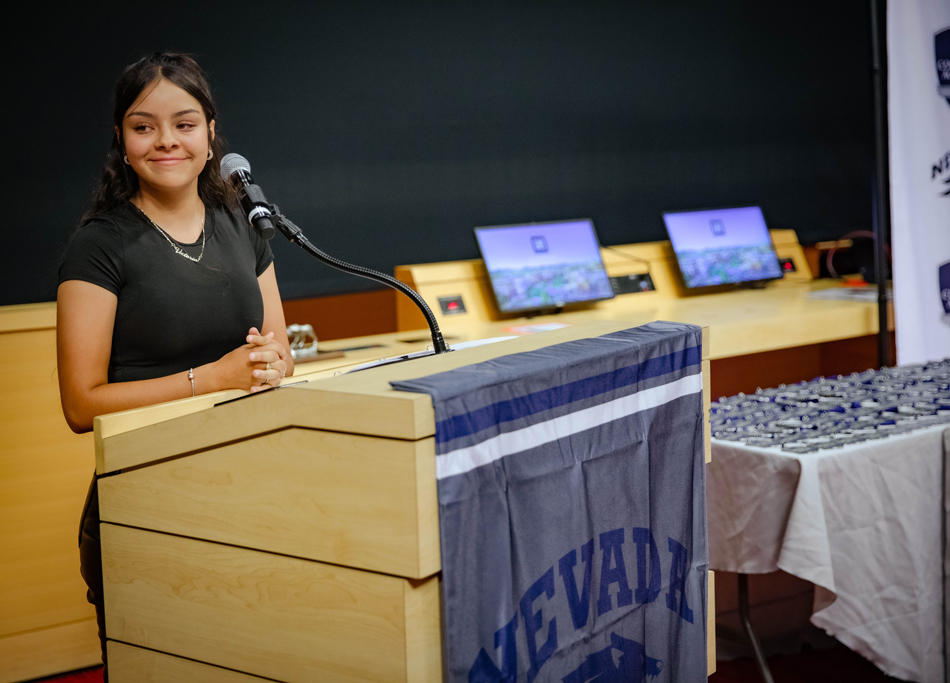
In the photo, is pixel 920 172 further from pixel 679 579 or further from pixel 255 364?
pixel 255 364

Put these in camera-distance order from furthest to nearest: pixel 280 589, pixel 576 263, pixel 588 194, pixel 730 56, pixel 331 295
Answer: pixel 730 56 < pixel 588 194 < pixel 331 295 < pixel 576 263 < pixel 280 589

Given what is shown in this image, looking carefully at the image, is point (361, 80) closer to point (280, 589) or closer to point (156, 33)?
point (156, 33)

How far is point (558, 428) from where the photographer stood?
3.57 ft

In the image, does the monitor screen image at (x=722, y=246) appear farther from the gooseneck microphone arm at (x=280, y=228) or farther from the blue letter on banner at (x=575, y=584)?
the blue letter on banner at (x=575, y=584)

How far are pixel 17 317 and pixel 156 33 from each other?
132 centimetres

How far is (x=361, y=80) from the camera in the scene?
3.62 metres

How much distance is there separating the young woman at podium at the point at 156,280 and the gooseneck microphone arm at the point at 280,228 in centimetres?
14

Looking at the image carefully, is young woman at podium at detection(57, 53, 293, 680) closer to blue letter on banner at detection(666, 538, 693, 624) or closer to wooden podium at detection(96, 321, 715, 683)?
wooden podium at detection(96, 321, 715, 683)

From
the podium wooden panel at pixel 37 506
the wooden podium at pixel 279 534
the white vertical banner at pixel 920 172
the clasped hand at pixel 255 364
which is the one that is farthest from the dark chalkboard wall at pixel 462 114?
the wooden podium at pixel 279 534

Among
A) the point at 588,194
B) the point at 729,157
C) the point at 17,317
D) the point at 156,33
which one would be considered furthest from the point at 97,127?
the point at 729,157

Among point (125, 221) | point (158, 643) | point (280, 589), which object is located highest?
point (125, 221)

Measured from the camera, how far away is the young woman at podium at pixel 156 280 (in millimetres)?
1336

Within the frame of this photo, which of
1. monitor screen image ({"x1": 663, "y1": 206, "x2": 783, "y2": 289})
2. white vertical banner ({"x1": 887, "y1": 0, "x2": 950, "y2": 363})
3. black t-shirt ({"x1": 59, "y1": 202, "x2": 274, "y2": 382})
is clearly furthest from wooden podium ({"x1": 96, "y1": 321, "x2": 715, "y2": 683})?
monitor screen image ({"x1": 663, "y1": 206, "x2": 783, "y2": 289})

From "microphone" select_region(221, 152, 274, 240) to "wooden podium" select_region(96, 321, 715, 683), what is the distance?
9.9 inches
